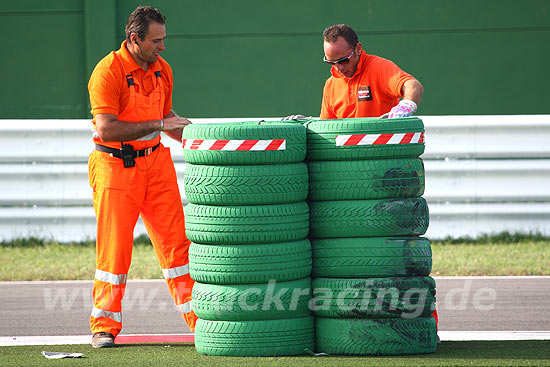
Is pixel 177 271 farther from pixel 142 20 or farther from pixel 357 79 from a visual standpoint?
pixel 357 79

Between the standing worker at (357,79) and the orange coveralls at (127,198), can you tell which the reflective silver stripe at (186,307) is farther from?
the standing worker at (357,79)

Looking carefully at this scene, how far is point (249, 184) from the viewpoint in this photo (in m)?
5.64

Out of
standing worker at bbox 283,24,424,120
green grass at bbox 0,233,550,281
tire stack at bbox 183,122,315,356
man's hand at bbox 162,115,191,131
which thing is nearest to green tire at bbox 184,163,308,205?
tire stack at bbox 183,122,315,356

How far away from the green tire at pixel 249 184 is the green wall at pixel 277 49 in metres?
5.81

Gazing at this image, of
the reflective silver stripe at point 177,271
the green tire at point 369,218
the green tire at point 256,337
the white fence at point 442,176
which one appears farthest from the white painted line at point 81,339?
the white fence at point 442,176

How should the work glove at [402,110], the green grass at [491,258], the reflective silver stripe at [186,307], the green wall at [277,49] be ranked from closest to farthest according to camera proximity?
1. the work glove at [402,110]
2. the reflective silver stripe at [186,307]
3. the green grass at [491,258]
4. the green wall at [277,49]

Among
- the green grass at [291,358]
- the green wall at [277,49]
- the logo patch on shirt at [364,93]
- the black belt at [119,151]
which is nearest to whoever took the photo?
the green grass at [291,358]

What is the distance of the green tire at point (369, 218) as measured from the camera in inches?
228

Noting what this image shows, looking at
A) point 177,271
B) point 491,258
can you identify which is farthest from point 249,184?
point 491,258

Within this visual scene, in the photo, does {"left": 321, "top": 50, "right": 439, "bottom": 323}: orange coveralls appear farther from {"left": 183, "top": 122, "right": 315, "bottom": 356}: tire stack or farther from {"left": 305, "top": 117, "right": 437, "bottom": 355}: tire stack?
{"left": 183, "top": 122, "right": 315, "bottom": 356}: tire stack

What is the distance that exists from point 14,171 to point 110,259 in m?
4.58

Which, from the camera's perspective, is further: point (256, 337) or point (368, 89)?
point (368, 89)

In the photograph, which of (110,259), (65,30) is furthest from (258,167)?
(65,30)

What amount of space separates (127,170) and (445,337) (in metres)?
2.55
